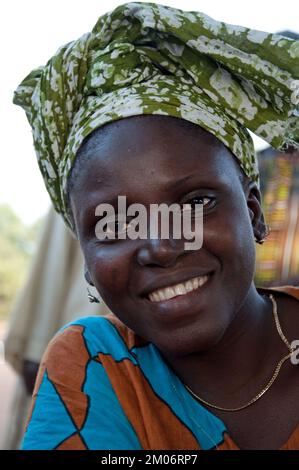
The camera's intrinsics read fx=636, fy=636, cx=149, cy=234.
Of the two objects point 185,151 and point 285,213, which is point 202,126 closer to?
point 185,151

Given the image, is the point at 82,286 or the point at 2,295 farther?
the point at 2,295

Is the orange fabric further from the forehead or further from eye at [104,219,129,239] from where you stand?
the forehead

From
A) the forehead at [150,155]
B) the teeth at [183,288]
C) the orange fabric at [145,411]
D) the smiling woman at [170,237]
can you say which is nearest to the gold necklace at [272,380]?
the smiling woman at [170,237]

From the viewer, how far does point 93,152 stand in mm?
1736

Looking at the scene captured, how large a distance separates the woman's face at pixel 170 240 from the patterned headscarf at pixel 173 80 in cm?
6

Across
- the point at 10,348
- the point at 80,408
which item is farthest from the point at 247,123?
the point at 10,348

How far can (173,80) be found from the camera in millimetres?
1798

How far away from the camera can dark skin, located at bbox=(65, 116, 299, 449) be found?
5.30 feet

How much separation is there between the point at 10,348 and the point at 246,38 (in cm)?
261

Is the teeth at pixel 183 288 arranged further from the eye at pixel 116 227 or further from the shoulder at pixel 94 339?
the shoulder at pixel 94 339

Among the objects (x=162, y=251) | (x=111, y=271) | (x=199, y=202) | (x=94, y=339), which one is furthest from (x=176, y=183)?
(x=94, y=339)

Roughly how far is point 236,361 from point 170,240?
50cm

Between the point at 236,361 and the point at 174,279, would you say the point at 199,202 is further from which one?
the point at 236,361

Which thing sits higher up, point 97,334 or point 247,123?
point 247,123
